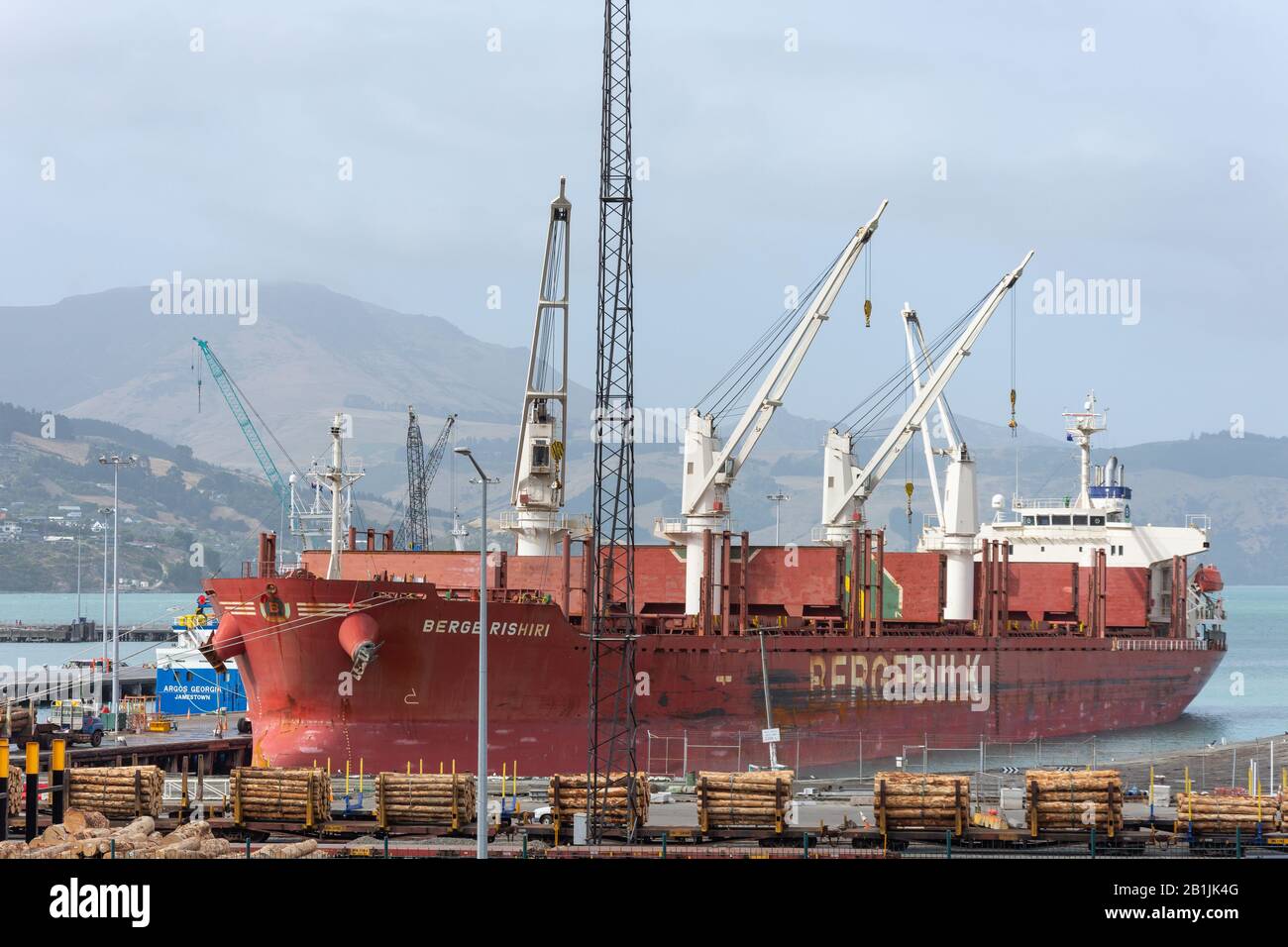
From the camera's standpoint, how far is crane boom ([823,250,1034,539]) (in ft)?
209

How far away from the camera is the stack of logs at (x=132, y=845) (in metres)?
27.4

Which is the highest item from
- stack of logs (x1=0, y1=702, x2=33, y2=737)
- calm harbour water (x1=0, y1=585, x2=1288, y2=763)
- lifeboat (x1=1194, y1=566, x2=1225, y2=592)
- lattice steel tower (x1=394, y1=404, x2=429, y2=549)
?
lattice steel tower (x1=394, y1=404, x2=429, y2=549)

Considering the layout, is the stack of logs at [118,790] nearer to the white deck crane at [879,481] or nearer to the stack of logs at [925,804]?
the stack of logs at [925,804]

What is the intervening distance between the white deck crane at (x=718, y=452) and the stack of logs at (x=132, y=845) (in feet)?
88.9

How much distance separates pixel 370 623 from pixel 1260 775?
28072mm

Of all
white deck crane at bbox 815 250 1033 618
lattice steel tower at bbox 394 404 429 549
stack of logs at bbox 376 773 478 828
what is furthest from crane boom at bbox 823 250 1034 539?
lattice steel tower at bbox 394 404 429 549

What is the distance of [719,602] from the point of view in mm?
56250

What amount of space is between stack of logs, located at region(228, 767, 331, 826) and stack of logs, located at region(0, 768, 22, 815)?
15.7ft

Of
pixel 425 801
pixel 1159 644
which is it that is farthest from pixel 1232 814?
pixel 1159 644

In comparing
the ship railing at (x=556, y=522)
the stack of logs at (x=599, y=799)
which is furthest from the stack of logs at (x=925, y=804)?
the ship railing at (x=556, y=522)

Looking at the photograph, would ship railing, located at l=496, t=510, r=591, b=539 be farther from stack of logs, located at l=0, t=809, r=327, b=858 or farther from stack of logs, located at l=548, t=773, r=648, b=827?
stack of logs, located at l=0, t=809, r=327, b=858

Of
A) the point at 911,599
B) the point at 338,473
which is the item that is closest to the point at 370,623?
the point at 338,473

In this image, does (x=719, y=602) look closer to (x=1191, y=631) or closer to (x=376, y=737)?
(x=376, y=737)

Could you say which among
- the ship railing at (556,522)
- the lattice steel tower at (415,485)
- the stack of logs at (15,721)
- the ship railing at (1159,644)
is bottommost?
the stack of logs at (15,721)
